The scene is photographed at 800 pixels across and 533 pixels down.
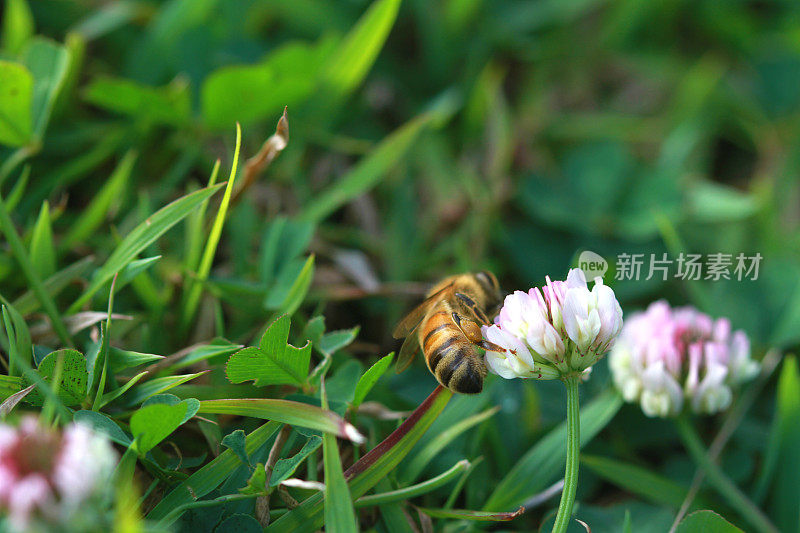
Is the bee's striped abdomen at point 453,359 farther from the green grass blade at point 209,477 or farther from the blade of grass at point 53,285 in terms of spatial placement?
the blade of grass at point 53,285

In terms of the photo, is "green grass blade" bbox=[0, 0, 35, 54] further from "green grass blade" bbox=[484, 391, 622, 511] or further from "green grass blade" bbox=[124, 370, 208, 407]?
"green grass blade" bbox=[484, 391, 622, 511]

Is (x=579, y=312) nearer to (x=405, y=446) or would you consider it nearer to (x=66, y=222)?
(x=405, y=446)

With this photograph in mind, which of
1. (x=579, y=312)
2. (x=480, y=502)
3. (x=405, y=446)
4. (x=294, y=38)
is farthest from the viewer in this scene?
(x=294, y=38)

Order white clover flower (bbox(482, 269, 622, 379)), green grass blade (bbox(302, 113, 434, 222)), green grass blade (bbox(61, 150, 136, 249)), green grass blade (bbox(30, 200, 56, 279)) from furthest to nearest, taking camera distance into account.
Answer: green grass blade (bbox(302, 113, 434, 222)) → green grass blade (bbox(61, 150, 136, 249)) → green grass blade (bbox(30, 200, 56, 279)) → white clover flower (bbox(482, 269, 622, 379))

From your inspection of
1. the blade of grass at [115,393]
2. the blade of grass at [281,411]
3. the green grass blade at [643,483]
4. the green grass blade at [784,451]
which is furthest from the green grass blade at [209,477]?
the green grass blade at [784,451]

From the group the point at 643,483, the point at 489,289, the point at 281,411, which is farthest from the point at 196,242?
the point at 643,483

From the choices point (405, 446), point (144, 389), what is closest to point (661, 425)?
point (405, 446)

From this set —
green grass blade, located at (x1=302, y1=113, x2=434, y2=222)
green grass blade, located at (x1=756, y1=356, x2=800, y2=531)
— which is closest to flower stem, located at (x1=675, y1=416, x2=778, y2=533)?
green grass blade, located at (x1=756, y1=356, x2=800, y2=531)
